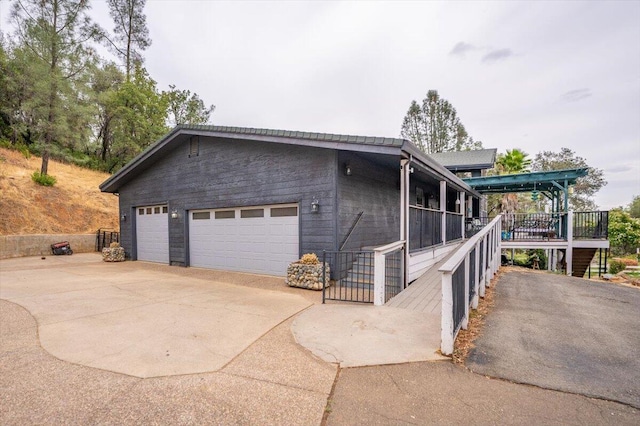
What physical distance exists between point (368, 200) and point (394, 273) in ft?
8.01

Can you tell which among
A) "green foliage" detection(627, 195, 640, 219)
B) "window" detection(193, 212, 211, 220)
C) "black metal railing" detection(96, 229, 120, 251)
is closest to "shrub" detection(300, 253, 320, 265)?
"window" detection(193, 212, 211, 220)

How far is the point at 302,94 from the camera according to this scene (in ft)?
61.5

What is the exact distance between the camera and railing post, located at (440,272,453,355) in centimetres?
287

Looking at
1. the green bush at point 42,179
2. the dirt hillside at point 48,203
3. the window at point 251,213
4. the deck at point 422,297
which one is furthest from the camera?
the green bush at point 42,179

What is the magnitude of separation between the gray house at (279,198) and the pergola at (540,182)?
4232mm

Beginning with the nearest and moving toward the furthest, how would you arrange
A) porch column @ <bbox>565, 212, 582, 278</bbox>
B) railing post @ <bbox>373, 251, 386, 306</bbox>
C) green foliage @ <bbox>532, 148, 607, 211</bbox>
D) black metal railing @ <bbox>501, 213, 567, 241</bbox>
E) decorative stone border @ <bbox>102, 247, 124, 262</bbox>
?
1. railing post @ <bbox>373, 251, 386, 306</bbox>
2. porch column @ <bbox>565, 212, 582, 278</bbox>
3. black metal railing @ <bbox>501, 213, 567, 241</bbox>
4. decorative stone border @ <bbox>102, 247, 124, 262</bbox>
5. green foliage @ <bbox>532, 148, 607, 211</bbox>

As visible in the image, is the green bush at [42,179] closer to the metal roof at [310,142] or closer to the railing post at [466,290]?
the metal roof at [310,142]

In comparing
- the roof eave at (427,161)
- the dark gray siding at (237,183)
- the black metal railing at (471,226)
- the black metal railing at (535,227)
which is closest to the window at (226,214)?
the dark gray siding at (237,183)

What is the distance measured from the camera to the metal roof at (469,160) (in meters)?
17.3

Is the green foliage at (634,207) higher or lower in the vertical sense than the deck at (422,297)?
higher

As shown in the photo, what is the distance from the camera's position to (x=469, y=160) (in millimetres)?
18016

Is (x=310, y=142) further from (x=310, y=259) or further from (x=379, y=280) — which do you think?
(x=379, y=280)

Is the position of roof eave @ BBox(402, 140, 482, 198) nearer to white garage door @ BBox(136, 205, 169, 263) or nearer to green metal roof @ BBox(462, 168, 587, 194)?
green metal roof @ BBox(462, 168, 587, 194)

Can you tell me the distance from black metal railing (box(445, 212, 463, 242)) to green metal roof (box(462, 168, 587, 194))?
3557 millimetres
